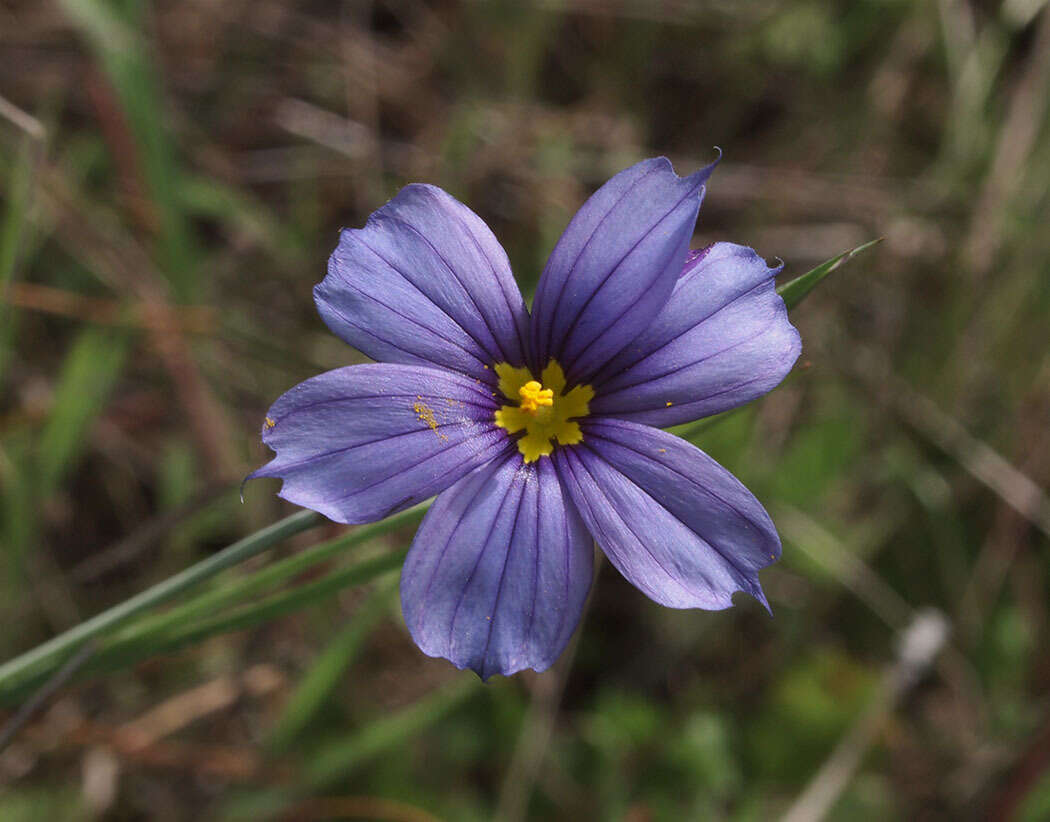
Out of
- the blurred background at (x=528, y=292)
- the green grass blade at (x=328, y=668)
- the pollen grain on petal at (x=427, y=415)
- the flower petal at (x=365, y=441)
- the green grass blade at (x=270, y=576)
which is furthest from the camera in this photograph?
the blurred background at (x=528, y=292)

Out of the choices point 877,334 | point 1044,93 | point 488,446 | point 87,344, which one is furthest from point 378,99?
point 488,446

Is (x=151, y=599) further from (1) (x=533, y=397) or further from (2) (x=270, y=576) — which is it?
(1) (x=533, y=397)

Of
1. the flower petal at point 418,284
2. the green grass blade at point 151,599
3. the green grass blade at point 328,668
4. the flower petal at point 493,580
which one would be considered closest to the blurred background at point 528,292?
the green grass blade at point 328,668

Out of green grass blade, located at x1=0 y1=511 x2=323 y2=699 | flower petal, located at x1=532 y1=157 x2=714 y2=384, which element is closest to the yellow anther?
flower petal, located at x1=532 y1=157 x2=714 y2=384

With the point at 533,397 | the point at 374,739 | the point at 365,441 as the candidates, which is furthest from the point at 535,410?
the point at 374,739

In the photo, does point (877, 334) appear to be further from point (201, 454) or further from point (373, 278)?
point (373, 278)

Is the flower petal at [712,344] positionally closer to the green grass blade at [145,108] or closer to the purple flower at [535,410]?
the purple flower at [535,410]
